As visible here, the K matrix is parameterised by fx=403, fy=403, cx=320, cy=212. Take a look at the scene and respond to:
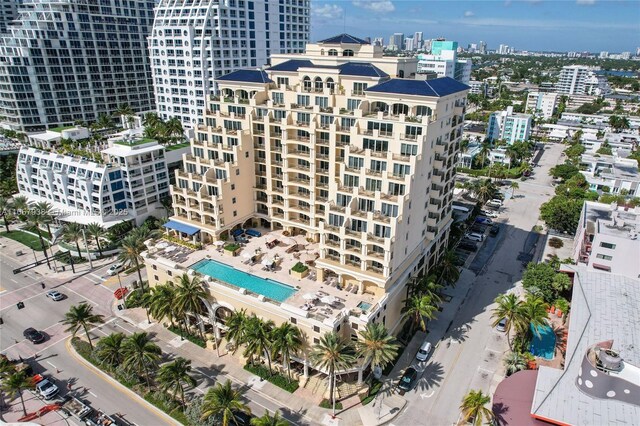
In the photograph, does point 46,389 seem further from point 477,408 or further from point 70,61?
point 70,61

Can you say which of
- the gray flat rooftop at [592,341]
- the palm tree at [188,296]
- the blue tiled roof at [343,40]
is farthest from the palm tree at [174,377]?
Result: the blue tiled roof at [343,40]

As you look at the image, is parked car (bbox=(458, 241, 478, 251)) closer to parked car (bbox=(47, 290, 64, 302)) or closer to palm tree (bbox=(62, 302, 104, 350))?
palm tree (bbox=(62, 302, 104, 350))

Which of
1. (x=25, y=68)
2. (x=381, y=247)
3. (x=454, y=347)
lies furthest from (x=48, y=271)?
(x=25, y=68)

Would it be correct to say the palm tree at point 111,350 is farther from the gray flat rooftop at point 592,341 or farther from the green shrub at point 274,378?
the gray flat rooftop at point 592,341

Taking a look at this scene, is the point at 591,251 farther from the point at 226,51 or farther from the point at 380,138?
the point at 226,51

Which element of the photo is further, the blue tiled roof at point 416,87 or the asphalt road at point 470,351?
the blue tiled roof at point 416,87

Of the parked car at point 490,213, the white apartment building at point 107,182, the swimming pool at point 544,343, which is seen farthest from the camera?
the parked car at point 490,213

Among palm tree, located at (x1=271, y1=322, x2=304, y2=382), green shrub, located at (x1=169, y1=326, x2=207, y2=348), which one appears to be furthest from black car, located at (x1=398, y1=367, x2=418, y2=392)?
green shrub, located at (x1=169, y1=326, x2=207, y2=348)
